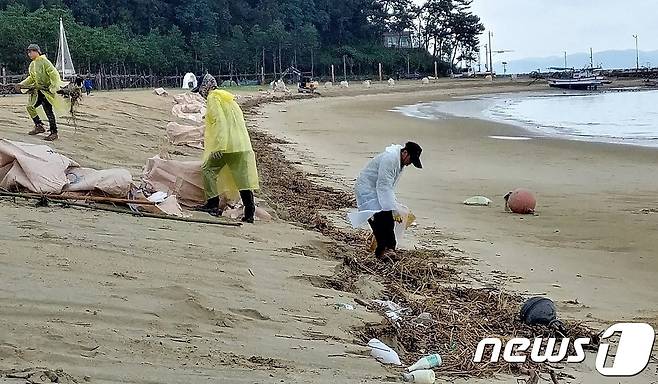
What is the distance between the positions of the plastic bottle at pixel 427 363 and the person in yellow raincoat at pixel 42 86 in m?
9.03

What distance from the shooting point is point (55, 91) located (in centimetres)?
1255

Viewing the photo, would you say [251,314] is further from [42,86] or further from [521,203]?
[42,86]

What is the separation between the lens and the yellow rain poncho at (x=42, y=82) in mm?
12312

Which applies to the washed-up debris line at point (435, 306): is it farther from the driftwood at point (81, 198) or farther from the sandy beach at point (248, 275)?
the driftwood at point (81, 198)

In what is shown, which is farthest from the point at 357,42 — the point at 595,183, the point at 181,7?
the point at 595,183

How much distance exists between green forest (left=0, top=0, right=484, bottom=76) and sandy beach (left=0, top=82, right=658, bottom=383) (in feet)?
133

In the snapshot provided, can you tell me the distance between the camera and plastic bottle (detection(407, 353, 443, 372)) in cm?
440

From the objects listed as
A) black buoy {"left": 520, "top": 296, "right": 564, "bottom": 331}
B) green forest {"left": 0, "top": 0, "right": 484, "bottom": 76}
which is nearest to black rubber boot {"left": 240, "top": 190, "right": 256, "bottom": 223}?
black buoy {"left": 520, "top": 296, "right": 564, "bottom": 331}

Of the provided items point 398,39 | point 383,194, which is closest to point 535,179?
point 383,194

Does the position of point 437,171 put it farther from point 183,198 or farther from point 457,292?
point 457,292

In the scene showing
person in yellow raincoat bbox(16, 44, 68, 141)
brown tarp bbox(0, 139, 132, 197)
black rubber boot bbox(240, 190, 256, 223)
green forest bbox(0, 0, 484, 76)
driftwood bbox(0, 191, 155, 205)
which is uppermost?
green forest bbox(0, 0, 484, 76)
